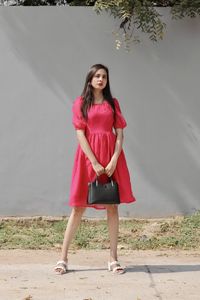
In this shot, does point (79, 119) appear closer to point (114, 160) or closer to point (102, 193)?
point (114, 160)

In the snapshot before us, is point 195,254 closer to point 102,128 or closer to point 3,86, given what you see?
point 102,128

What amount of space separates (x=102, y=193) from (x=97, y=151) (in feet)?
1.17

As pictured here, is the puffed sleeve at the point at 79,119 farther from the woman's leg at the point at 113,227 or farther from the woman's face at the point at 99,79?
the woman's leg at the point at 113,227

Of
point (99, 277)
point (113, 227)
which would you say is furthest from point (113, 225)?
point (99, 277)

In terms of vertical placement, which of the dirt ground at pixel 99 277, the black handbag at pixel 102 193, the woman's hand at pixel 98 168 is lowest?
the dirt ground at pixel 99 277

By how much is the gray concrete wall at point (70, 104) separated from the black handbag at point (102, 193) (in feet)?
6.61

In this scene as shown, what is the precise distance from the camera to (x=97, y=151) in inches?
202

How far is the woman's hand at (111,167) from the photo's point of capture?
16.6 ft

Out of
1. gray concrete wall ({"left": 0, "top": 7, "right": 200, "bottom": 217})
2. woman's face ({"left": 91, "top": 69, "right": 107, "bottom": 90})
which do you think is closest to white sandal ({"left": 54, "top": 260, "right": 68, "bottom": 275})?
woman's face ({"left": 91, "top": 69, "right": 107, "bottom": 90})

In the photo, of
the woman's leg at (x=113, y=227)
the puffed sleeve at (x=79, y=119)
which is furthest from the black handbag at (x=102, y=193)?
the puffed sleeve at (x=79, y=119)

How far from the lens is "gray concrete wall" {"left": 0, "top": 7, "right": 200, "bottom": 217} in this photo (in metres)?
6.92

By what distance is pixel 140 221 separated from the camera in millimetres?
7023

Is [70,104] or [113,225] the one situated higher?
[70,104]

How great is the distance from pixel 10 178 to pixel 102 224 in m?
1.13
